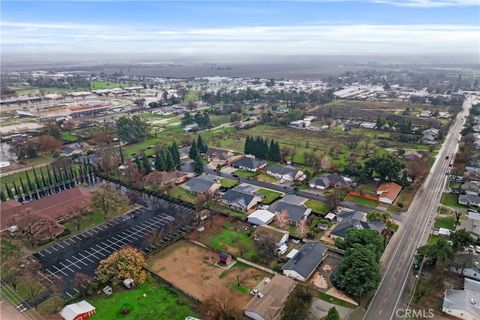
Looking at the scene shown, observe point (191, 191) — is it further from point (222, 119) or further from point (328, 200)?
point (222, 119)

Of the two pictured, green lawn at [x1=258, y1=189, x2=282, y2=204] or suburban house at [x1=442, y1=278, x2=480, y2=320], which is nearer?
suburban house at [x1=442, y1=278, x2=480, y2=320]

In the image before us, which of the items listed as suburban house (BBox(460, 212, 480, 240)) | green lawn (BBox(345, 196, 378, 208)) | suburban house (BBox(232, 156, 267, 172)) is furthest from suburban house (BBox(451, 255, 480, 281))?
suburban house (BBox(232, 156, 267, 172))

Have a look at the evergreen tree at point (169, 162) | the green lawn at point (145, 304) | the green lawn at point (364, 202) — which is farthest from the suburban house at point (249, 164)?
the green lawn at point (145, 304)

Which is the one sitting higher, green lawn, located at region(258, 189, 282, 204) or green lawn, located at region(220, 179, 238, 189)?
green lawn, located at region(220, 179, 238, 189)

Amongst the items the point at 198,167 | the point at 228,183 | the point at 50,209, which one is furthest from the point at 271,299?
the point at 198,167

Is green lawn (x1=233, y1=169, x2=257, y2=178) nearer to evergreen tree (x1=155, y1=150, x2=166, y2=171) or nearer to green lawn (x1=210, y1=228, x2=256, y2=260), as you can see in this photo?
evergreen tree (x1=155, y1=150, x2=166, y2=171)

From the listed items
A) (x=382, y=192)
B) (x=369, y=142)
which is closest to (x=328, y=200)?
(x=382, y=192)
